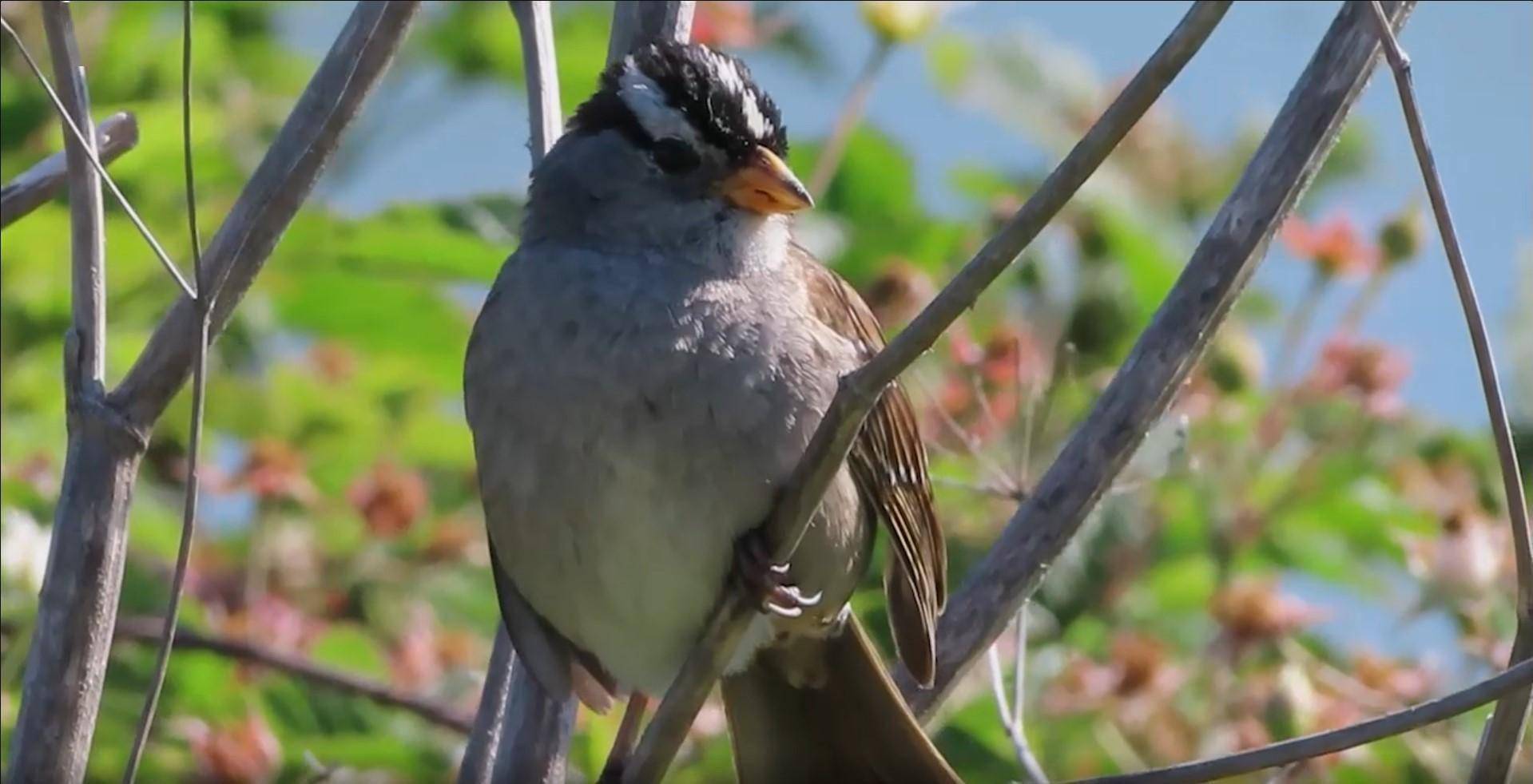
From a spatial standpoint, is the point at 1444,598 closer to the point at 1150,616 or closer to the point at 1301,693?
the point at 1301,693

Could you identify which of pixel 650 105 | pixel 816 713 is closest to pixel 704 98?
pixel 650 105

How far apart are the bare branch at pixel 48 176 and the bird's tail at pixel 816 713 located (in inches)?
31.5

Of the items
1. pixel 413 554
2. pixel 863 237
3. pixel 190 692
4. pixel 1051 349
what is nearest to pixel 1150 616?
pixel 1051 349

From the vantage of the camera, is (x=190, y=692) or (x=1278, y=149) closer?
(x=1278, y=149)

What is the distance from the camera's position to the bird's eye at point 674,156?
7.39 feet

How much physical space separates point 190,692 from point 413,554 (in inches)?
17.5

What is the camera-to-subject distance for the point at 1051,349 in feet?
9.55

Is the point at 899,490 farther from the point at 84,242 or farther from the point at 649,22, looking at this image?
the point at 84,242

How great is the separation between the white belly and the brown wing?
1.7 inches

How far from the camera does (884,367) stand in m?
1.50

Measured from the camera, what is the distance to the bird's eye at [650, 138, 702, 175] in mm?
2252

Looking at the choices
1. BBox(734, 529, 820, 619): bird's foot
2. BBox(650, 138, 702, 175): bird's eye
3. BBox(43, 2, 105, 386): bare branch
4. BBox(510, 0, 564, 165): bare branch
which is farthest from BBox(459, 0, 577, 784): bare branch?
BBox(43, 2, 105, 386): bare branch

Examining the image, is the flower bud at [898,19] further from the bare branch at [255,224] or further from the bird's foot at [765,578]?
the bare branch at [255,224]

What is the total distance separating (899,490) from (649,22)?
1.70 ft
